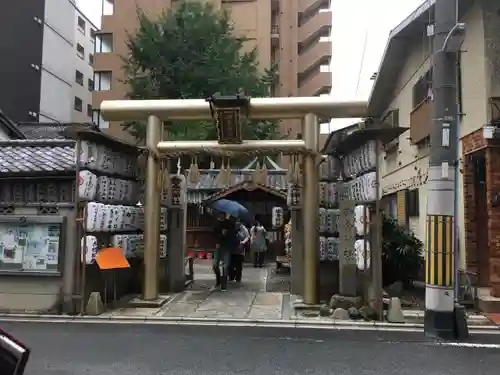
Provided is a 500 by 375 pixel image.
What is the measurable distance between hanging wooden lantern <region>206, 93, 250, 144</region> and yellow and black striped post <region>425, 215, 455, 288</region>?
16.0ft

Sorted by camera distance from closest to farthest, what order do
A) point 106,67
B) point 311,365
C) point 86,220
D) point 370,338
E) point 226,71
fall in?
point 311,365
point 370,338
point 86,220
point 226,71
point 106,67

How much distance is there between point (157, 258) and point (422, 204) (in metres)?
8.58

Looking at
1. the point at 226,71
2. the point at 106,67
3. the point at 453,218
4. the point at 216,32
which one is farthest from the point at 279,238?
the point at 106,67

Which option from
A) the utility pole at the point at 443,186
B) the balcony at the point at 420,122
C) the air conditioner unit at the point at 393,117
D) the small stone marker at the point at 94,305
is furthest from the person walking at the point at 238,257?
the air conditioner unit at the point at 393,117

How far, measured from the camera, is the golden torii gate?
12.0 meters

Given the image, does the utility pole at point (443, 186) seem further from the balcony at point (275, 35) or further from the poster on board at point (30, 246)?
the balcony at point (275, 35)

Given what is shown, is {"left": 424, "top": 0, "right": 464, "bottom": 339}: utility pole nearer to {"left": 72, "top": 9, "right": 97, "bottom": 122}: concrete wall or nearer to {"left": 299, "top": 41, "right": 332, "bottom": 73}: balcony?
{"left": 299, "top": 41, "right": 332, "bottom": 73}: balcony

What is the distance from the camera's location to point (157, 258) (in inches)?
486

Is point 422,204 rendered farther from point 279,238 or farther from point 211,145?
point 279,238

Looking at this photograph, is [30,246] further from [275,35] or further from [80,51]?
[80,51]

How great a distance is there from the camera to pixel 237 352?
7.89 metres

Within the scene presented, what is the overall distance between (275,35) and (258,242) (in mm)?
27992

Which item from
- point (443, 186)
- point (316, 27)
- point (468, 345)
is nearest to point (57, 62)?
point (316, 27)

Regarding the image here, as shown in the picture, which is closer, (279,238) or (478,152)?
(478,152)
